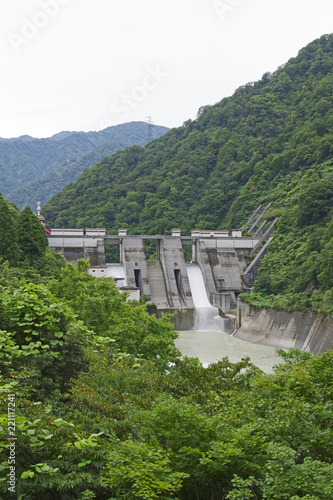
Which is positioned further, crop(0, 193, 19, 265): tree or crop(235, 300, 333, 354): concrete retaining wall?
crop(0, 193, 19, 265): tree

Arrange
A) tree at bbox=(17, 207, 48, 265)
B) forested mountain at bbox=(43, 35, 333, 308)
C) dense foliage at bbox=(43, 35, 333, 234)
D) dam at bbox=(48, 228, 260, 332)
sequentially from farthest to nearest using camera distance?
dense foliage at bbox=(43, 35, 333, 234)
forested mountain at bbox=(43, 35, 333, 308)
dam at bbox=(48, 228, 260, 332)
tree at bbox=(17, 207, 48, 265)

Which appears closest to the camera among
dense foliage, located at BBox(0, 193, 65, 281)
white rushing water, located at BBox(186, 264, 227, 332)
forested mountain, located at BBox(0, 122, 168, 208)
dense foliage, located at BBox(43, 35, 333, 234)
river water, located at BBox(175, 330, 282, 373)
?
river water, located at BBox(175, 330, 282, 373)

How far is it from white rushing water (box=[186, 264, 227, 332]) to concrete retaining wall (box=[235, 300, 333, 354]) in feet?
8.27

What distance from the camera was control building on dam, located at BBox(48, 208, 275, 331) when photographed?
41719mm

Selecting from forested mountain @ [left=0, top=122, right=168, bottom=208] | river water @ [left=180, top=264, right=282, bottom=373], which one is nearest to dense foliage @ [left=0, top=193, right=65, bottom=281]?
river water @ [left=180, top=264, right=282, bottom=373]

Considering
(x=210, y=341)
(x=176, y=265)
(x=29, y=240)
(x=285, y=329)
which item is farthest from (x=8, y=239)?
(x=285, y=329)

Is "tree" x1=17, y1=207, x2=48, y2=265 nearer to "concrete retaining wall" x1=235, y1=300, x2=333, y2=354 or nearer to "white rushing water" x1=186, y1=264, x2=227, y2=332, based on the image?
"white rushing water" x1=186, y1=264, x2=227, y2=332

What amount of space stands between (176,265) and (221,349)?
1345 cm

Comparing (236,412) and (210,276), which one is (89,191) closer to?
(210,276)

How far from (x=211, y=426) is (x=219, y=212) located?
5510 cm

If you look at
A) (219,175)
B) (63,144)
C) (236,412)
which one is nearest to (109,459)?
(236,412)

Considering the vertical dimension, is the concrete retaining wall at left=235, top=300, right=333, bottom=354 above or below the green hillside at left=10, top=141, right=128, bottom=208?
below

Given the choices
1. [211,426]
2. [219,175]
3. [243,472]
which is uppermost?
[219,175]

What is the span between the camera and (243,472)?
6148 millimetres
